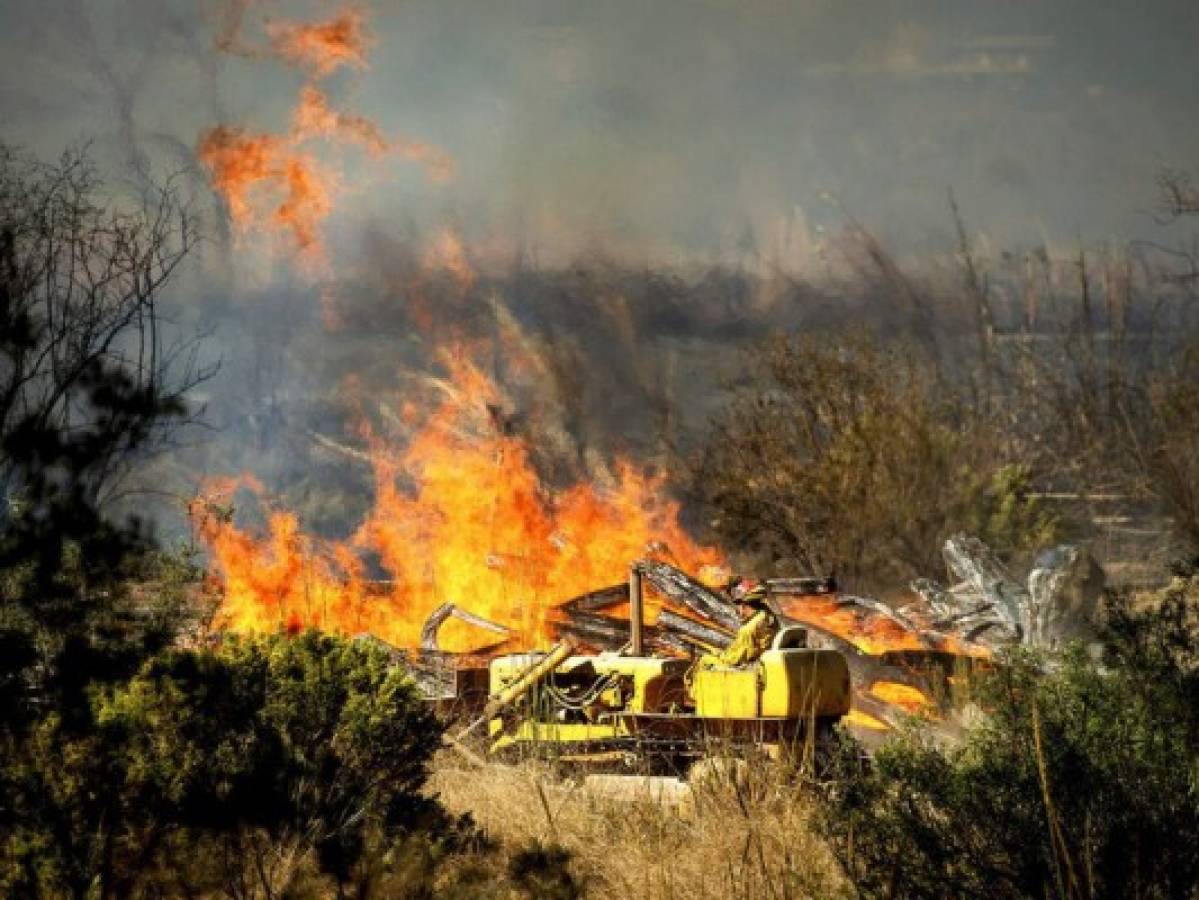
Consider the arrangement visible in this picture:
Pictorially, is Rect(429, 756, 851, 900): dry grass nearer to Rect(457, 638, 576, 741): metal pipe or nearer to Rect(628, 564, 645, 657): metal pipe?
Rect(457, 638, 576, 741): metal pipe

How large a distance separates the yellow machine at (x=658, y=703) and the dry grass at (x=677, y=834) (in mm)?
875

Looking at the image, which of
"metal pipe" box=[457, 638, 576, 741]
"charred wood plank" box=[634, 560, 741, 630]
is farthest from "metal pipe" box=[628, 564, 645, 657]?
"charred wood plank" box=[634, 560, 741, 630]

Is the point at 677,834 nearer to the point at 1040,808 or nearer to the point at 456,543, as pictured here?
the point at 1040,808

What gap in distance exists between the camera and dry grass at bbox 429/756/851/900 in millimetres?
7762

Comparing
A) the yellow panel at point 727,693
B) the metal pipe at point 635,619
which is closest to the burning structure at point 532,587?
the metal pipe at point 635,619

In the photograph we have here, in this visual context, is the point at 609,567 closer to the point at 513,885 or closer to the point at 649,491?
the point at 649,491

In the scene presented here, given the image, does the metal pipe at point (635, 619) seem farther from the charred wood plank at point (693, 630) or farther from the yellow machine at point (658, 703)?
the charred wood plank at point (693, 630)

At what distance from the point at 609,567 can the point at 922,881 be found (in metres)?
15.4

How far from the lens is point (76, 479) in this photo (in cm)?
1805

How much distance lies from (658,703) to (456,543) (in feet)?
31.3

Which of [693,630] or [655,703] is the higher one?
[693,630]

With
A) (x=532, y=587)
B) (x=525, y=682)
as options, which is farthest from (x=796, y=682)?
(x=532, y=587)

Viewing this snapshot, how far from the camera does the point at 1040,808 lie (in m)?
7.09

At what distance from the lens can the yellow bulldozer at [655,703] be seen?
12.5 meters
